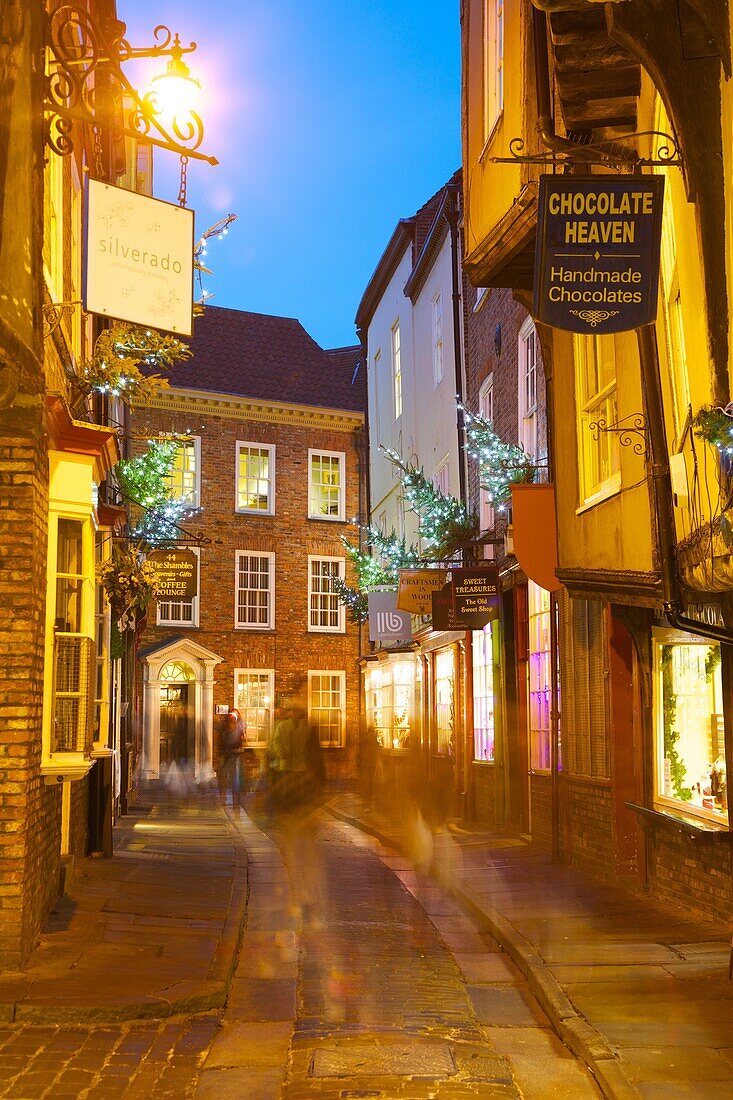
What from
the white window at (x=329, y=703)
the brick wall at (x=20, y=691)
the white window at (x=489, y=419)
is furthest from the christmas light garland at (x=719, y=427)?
the white window at (x=329, y=703)

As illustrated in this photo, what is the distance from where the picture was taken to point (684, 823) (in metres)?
9.36

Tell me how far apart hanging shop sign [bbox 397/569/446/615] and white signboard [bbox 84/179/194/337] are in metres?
11.1

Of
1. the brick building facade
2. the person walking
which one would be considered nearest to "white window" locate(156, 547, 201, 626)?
the brick building facade

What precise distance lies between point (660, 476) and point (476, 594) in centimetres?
781

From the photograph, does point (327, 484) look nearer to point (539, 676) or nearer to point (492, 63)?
point (539, 676)

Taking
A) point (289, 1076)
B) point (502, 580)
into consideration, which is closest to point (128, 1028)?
point (289, 1076)

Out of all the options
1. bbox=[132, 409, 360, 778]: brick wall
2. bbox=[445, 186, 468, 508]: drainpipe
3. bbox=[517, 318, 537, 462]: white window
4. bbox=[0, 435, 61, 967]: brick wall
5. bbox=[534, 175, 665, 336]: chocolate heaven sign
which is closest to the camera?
bbox=[534, 175, 665, 336]: chocolate heaven sign

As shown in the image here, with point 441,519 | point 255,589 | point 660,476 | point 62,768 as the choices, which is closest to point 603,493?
point 660,476

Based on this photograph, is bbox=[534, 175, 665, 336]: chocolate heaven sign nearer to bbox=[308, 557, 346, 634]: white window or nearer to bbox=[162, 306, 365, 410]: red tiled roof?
bbox=[162, 306, 365, 410]: red tiled roof

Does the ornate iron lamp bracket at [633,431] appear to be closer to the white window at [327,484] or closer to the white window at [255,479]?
the white window at [255,479]

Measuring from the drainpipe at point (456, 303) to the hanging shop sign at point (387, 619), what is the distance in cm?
400

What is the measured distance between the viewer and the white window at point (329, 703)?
33906 millimetres

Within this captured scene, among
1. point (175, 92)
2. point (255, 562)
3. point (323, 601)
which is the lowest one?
point (323, 601)

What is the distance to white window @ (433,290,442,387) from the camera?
2270 cm
